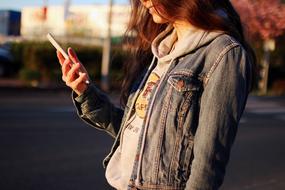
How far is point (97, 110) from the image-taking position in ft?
7.95

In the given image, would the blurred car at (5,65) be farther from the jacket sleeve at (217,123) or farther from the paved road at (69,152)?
the jacket sleeve at (217,123)

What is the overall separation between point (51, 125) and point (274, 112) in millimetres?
8856

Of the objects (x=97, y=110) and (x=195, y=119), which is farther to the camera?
(x=97, y=110)

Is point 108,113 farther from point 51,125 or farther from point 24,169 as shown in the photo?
point 51,125

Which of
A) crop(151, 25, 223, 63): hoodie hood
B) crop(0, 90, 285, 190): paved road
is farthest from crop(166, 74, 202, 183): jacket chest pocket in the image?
crop(0, 90, 285, 190): paved road

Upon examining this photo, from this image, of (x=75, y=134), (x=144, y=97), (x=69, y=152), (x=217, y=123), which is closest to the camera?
(x=217, y=123)

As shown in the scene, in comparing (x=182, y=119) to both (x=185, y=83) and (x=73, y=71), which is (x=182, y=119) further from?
(x=73, y=71)

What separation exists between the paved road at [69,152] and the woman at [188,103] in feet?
13.7

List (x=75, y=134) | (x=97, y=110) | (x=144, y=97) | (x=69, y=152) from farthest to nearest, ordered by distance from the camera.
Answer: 1. (x=75, y=134)
2. (x=69, y=152)
3. (x=97, y=110)
4. (x=144, y=97)

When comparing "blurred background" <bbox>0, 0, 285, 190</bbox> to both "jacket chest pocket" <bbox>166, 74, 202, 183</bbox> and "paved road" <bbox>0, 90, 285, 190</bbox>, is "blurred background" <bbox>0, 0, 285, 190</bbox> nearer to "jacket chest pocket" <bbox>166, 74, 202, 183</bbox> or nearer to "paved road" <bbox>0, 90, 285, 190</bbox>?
"paved road" <bbox>0, 90, 285, 190</bbox>

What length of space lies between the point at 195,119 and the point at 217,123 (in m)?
0.10

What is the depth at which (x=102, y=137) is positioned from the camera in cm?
975

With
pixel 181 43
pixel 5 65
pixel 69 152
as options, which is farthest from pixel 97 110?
pixel 5 65

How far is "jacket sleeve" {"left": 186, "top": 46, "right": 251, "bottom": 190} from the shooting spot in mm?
1774
